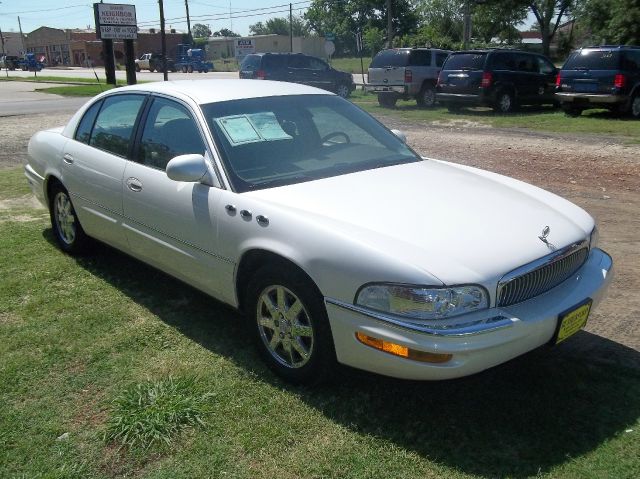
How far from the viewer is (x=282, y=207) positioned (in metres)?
3.29

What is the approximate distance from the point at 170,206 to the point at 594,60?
13888 millimetres

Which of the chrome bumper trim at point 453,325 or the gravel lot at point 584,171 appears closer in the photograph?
the chrome bumper trim at point 453,325

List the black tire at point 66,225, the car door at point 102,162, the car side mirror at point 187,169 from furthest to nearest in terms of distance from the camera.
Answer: the black tire at point 66,225
the car door at point 102,162
the car side mirror at point 187,169

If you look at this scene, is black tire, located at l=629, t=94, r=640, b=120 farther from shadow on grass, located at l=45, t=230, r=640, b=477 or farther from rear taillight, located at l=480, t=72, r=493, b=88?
shadow on grass, located at l=45, t=230, r=640, b=477

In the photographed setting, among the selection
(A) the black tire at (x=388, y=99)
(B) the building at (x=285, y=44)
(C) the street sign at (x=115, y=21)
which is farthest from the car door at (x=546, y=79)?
(B) the building at (x=285, y=44)

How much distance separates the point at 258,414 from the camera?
10.3 feet

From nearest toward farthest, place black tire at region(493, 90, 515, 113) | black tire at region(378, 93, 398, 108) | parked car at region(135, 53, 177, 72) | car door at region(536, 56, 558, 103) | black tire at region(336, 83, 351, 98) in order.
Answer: black tire at region(493, 90, 515, 113), car door at region(536, 56, 558, 103), black tire at region(378, 93, 398, 108), black tire at region(336, 83, 351, 98), parked car at region(135, 53, 177, 72)

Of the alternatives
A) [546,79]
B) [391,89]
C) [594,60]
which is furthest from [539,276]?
[391,89]

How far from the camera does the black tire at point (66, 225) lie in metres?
5.29

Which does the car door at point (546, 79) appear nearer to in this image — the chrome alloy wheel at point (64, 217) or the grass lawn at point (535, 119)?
the grass lawn at point (535, 119)

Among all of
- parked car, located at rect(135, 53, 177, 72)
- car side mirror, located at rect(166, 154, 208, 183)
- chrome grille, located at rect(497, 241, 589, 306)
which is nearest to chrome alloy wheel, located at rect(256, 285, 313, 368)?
car side mirror, located at rect(166, 154, 208, 183)

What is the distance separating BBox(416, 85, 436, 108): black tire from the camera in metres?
19.5

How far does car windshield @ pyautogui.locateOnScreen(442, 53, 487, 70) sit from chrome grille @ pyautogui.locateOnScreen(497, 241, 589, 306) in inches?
565

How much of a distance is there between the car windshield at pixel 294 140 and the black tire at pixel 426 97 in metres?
15.6
